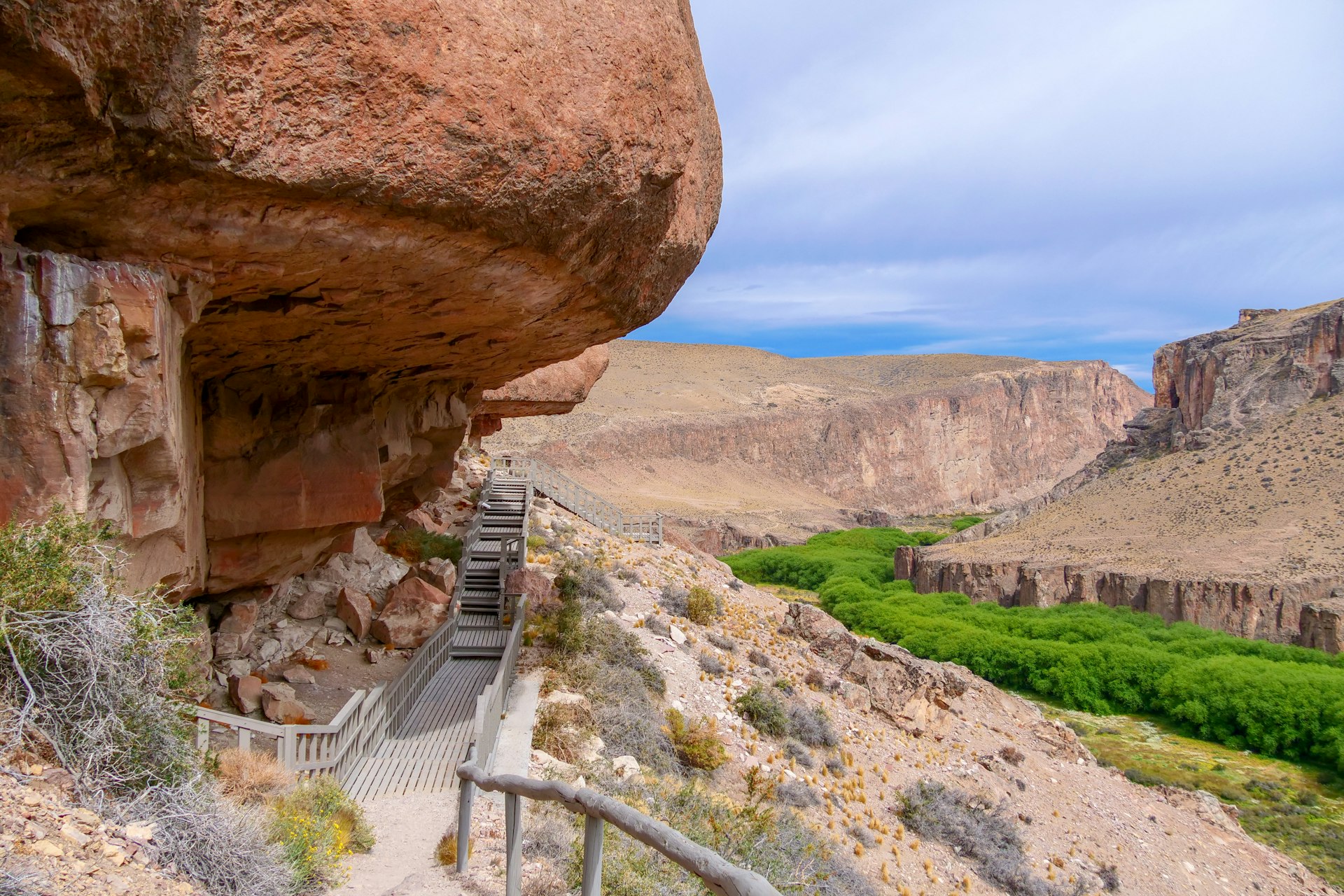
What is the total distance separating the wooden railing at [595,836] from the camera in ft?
9.86

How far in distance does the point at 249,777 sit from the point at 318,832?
4.56ft

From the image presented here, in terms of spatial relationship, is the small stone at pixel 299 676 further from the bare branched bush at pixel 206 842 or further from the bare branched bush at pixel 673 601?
the bare branched bush at pixel 673 601

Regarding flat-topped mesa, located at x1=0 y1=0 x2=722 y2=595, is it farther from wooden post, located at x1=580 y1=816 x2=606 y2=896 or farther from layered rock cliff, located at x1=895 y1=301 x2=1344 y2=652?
layered rock cliff, located at x1=895 y1=301 x2=1344 y2=652

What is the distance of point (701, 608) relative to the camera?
19172 mm

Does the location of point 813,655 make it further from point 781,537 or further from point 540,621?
point 781,537

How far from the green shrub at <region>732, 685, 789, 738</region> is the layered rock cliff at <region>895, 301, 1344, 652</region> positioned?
36228 millimetres

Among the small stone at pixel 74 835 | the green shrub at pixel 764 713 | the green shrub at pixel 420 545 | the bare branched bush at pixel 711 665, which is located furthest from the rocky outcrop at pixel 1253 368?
the small stone at pixel 74 835

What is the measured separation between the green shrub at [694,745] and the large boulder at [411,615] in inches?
165

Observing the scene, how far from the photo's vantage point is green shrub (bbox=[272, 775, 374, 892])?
524 cm

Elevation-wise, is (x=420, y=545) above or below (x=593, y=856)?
below

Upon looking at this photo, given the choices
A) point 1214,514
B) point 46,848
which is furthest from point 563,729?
point 1214,514

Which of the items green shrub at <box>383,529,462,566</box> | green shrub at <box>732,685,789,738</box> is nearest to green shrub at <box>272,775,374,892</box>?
green shrub at <box>732,685,789,738</box>

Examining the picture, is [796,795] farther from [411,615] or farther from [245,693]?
[245,693]

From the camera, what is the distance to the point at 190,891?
3859 millimetres
